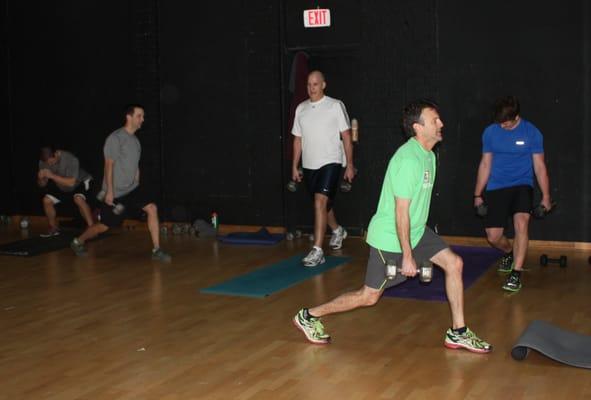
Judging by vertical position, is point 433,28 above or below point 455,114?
above

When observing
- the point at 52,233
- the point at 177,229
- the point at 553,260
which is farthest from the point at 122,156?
the point at 553,260

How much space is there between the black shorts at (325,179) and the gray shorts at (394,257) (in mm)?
2928

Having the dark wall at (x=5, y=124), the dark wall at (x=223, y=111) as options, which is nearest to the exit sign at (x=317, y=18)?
the dark wall at (x=223, y=111)

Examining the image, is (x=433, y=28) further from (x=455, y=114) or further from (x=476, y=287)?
(x=476, y=287)

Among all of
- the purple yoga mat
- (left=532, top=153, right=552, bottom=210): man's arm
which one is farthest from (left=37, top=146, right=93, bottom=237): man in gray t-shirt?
(left=532, top=153, right=552, bottom=210): man's arm

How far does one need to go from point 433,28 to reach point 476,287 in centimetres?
328

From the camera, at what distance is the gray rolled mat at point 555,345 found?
4.81 m

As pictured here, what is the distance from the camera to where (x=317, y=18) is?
9484mm

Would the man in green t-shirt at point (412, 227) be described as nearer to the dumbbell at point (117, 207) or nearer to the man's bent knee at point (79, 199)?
the dumbbell at point (117, 207)

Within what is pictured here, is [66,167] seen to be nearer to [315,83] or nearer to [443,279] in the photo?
[315,83]

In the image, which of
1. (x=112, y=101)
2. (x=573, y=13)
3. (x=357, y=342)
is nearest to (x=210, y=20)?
(x=112, y=101)

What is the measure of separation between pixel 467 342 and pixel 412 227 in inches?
31.3

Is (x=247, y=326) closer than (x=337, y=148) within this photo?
Yes

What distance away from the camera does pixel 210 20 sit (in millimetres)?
10250
